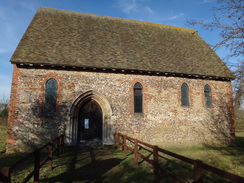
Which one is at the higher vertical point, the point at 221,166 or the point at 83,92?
the point at 83,92

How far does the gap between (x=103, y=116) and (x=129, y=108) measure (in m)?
1.82

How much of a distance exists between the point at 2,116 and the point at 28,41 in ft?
47.4

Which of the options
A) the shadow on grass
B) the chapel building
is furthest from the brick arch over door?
the shadow on grass

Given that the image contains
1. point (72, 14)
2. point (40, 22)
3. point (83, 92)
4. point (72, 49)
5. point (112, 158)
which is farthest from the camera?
point (72, 14)

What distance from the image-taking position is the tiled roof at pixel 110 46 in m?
11.5

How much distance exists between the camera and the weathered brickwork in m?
10.3

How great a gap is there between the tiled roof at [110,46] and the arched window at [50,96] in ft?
4.08

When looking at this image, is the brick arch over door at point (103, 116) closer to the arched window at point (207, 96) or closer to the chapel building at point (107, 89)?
the chapel building at point (107, 89)

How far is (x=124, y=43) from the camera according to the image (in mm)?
14445

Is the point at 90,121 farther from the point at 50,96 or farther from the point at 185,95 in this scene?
the point at 185,95

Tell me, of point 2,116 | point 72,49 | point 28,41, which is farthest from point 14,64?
point 2,116

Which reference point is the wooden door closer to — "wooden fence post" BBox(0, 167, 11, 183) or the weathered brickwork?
the weathered brickwork

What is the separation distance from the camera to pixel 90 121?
11750 millimetres

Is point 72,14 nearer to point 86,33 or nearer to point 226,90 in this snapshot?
point 86,33
